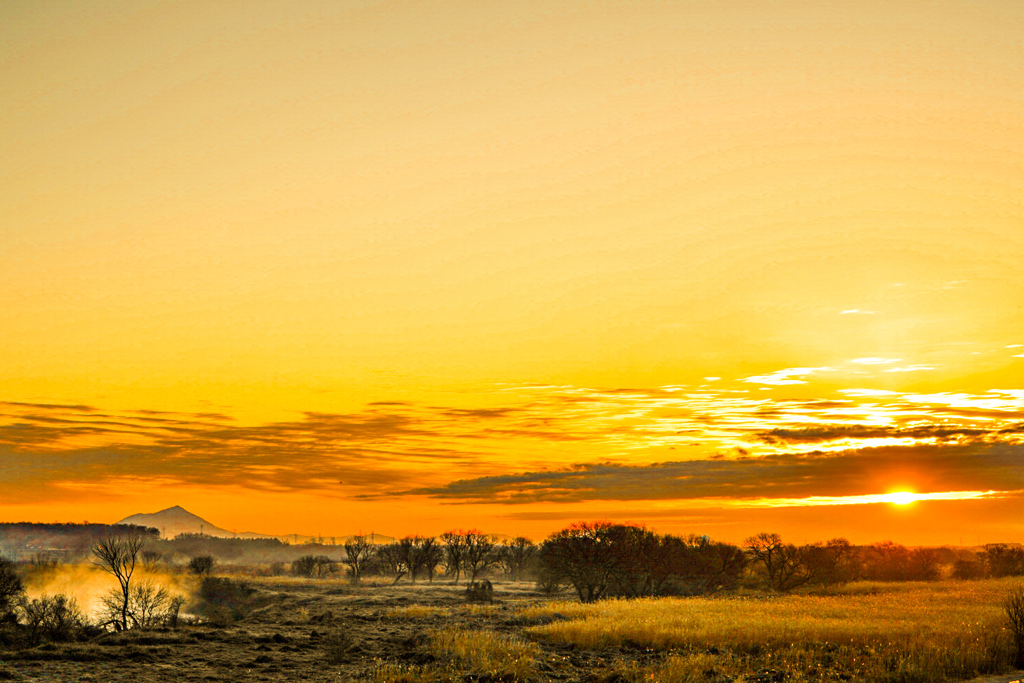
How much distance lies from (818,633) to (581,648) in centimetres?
1089

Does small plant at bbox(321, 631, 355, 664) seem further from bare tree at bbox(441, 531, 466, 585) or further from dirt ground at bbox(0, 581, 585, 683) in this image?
bare tree at bbox(441, 531, 466, 585)

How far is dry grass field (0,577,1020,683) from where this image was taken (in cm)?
2714

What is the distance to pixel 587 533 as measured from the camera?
70.4m

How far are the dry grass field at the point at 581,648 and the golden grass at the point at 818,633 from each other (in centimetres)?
8

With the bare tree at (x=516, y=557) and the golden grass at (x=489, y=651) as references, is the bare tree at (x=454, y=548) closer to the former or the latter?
the bare tree at (x=516, y=557)

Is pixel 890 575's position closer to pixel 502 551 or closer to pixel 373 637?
pixel 502 551

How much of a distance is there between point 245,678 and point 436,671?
22.6 ft

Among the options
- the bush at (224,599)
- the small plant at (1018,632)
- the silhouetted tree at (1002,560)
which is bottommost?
the bush at (224,599)

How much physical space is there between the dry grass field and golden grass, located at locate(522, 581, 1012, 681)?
0.28 ft

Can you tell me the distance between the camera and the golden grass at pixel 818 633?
2700 cm

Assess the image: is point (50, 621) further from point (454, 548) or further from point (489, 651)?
point (454, 548)

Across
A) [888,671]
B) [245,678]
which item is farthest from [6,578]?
[888,671]

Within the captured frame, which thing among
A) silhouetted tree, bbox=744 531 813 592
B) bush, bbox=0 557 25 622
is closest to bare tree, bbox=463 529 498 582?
silhouetted tree, bbox=744 531 813 592

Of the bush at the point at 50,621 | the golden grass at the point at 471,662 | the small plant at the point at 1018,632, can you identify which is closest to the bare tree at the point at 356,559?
the bush at the point at 50,621
